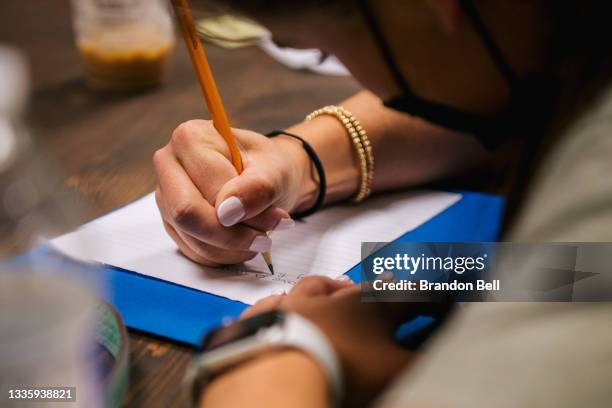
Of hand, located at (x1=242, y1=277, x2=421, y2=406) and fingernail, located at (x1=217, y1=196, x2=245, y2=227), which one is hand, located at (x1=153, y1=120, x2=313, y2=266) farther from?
hand, located at (x1=242, y1=277, x2=421, y2=406)

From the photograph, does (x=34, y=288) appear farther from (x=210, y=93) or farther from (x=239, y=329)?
(x=210, y=93)

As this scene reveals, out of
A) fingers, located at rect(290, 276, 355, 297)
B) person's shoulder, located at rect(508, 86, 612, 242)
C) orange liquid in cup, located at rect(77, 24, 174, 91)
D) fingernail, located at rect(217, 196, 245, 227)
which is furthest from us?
orange liquid in cup, located at rect(77, 24, 174, 91)

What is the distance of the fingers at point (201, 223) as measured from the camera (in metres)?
0.77

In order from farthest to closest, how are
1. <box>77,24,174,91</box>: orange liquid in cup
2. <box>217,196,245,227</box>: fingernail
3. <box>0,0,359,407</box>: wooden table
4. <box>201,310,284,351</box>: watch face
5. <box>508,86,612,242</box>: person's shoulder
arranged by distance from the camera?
1. <box>77,24,174,91</box>: orange liquid in cup
2. <box>0,0,359,407</box>: wooden table
3. <box>217,196,245,227</box>: fingernail
4. <box>201,310,284,351</box>: watch face
5. <box>508,86,612,242</box>: person's shoulder

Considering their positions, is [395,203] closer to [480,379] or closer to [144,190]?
[144,190]

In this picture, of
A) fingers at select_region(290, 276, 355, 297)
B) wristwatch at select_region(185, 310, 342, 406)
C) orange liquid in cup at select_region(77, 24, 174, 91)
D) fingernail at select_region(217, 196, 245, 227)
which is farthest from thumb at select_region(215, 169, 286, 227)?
orange liquid in cup at select_region(77, 24, 174, 91)

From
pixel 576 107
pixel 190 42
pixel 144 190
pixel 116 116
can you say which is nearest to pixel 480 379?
pixel 576 107

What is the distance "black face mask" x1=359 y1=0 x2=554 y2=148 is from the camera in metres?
0.57

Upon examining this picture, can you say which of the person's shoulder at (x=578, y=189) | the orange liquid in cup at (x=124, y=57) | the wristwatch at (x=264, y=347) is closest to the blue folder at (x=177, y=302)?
the wristwatch at (x=264, y=347)

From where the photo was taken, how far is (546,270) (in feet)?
1.42

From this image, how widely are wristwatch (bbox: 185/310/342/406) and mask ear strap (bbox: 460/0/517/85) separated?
0.25 m

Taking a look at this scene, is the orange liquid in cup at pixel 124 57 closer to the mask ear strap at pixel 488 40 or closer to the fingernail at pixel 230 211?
the fingernail at pixel 230 211

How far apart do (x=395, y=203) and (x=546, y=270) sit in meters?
0.53

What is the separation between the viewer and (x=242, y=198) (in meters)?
0.76
